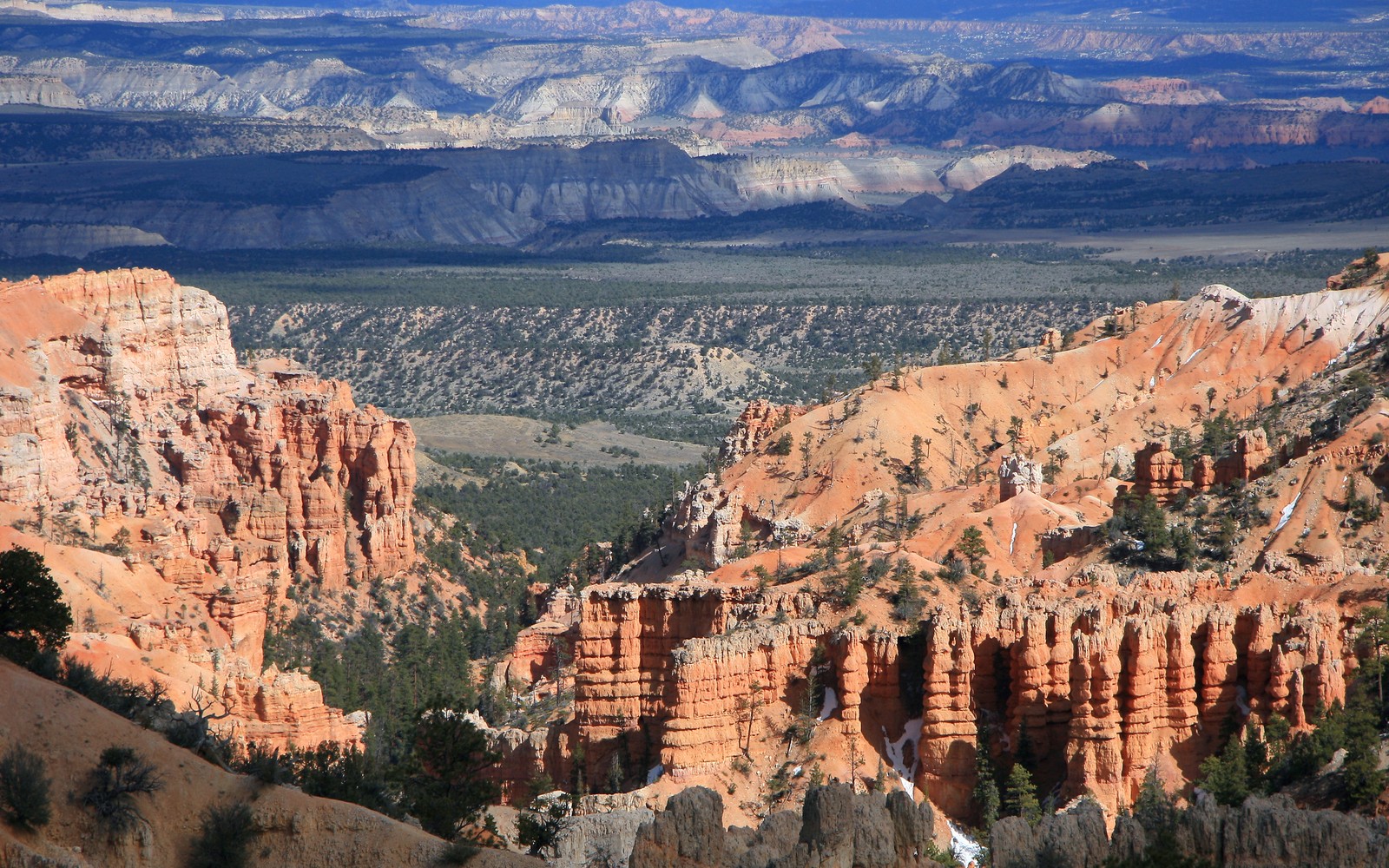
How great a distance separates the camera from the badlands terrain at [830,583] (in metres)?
39.7

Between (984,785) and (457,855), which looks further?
(984,785)

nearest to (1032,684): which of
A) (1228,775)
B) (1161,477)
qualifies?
(1228,775)

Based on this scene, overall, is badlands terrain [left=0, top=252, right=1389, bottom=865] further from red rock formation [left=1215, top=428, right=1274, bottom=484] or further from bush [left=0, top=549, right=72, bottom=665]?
bush [left=0, top=549, right=72, bottom=665]

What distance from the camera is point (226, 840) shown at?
28.9 m

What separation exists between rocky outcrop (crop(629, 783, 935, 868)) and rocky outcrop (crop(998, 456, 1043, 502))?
31195 millimetres

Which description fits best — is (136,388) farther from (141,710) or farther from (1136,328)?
(141,710)

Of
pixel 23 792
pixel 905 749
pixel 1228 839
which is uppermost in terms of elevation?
pixel 23 792

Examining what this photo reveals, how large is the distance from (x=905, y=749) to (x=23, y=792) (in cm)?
1933

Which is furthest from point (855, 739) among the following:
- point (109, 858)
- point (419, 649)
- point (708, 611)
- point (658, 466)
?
point (658, 466)

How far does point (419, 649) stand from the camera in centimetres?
7169

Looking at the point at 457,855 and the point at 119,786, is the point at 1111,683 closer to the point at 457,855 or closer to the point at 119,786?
the point at 457,855

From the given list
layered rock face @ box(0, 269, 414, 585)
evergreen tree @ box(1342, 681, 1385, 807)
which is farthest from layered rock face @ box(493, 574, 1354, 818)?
layered rock face @ box(0, 269, 414, 585)

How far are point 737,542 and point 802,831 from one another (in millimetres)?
34358

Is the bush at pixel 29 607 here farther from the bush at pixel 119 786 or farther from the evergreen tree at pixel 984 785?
Answer: the evergreen tree at pixel 984 785
